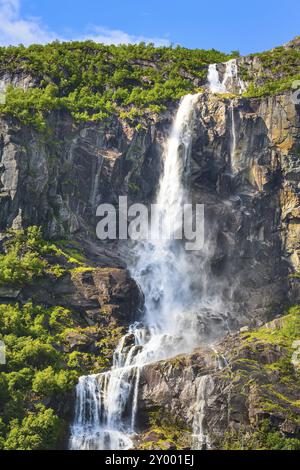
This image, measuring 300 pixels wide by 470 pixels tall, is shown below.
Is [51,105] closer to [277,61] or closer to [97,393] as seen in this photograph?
[277,61]

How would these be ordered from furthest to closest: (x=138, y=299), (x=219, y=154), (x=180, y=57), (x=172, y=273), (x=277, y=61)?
(x=180, y=57), (x=277, y=61), (x=219, y=154), (x=172, y=273), (x=138, y=299)

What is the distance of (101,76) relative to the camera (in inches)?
2940


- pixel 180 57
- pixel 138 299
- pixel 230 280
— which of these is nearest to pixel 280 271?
pixel 230 280

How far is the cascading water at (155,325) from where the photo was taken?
149 feet

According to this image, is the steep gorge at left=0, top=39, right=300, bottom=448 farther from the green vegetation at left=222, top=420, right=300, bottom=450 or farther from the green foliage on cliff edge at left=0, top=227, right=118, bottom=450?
the green vegetation at left=222, top=420, right=300, bottom=450

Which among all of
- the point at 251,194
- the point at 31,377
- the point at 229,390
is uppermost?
the point at 251,194

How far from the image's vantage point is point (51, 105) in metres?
65.7

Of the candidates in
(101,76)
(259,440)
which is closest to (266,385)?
(259,440)

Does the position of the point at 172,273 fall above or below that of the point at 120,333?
above

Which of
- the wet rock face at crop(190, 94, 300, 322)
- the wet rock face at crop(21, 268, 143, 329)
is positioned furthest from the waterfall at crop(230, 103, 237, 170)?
the wet rock face at crop(21, 268, 143, 329)

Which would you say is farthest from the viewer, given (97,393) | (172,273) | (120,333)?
(172,273)

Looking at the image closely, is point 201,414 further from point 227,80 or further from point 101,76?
point 227,80

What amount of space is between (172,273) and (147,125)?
16.1 m

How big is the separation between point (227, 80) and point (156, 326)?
33.0 m
